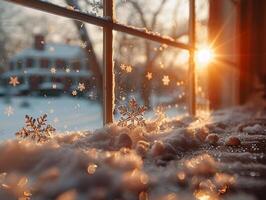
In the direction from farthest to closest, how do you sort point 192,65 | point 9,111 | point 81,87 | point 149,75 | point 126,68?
point 192,65
point 149,75
point 126,68
point 81,87
point 9,111

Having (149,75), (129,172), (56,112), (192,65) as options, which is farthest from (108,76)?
(192,65)

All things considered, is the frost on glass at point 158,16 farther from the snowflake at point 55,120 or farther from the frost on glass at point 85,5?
the snowflake at point 55,120

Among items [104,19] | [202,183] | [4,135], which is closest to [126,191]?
[202,183]

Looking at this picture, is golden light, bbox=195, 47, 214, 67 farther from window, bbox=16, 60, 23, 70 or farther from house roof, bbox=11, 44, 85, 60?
window, bbox=16, 60, 23, 70

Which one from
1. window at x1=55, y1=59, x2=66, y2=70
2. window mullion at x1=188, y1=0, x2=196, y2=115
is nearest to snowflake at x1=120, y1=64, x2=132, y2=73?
window at x1=55, y1=59, x2=66, y2=70

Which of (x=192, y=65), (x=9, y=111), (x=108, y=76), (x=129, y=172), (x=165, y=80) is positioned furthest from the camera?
(x=192, y=65)

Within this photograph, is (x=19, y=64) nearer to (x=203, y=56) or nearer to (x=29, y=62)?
(x=29, y=62)
